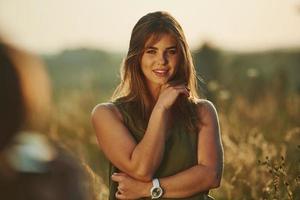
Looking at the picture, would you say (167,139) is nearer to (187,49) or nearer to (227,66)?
(187,49)

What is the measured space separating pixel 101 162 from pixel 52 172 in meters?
5.09

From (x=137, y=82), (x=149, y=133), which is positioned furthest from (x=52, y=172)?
(x=137, y=82)

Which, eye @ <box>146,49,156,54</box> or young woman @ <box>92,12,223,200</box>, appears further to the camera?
eye @ <box>146,49,156,54</box>

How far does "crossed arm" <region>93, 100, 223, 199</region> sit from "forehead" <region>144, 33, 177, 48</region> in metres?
0.31

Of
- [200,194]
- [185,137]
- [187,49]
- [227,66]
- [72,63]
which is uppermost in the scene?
[187,49]

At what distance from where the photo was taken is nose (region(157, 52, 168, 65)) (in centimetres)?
345

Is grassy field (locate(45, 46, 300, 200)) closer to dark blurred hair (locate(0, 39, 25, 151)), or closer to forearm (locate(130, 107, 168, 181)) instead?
forearm (locate(130, 107, 168, 181))

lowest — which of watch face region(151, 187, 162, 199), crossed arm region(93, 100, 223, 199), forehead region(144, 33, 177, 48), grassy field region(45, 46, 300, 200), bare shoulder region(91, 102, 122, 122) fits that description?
grassy field region(45, 46, 300, 200)

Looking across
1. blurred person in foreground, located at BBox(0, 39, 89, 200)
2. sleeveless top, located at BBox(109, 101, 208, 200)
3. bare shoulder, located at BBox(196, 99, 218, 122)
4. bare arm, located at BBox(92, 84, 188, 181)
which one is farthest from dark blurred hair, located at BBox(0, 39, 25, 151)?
bare shoulder, located at BBox(196, 99, 218, 122)

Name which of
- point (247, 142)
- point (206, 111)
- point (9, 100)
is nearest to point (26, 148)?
point (9, 100)

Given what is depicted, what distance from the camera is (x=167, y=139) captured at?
3479mm

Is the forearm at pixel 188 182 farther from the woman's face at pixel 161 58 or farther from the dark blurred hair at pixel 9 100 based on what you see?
the dark blurred hair at pixel 9 100

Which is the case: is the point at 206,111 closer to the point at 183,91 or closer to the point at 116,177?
the point at 183,91

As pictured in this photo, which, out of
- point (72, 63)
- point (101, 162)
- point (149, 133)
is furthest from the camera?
point (72, 63)
